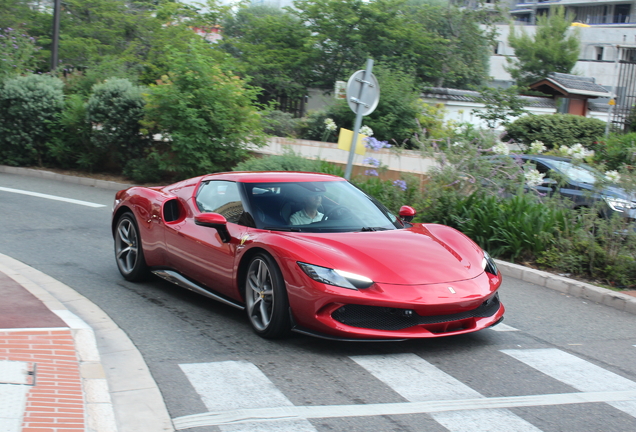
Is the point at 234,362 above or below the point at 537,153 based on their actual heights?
below

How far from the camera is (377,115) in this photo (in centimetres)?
2256

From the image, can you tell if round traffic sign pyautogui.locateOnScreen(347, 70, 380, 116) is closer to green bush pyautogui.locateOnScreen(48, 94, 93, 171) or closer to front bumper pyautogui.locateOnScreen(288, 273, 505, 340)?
front bumper pyautogui.locateOnScreen(288, 273, 505, 340)

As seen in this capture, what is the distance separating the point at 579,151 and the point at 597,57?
6275 cm

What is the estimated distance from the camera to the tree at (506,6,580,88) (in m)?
55.8

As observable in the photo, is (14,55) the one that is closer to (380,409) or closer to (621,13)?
(380,409)

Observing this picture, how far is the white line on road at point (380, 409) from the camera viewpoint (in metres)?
3.87

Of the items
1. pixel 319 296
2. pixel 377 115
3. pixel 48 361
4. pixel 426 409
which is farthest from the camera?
pixel 377 115

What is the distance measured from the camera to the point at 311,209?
5.96 meters

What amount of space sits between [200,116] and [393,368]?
1241 centimetres

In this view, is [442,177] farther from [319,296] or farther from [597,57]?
[597,57]

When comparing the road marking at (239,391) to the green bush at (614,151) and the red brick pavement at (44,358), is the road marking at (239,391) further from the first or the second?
the green bush at (614,151)

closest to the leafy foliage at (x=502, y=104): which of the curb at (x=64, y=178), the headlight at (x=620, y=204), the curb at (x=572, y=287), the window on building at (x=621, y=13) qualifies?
the curb at (x=64, y=178)

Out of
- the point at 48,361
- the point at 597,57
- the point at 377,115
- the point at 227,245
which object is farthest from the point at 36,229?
the point at 597,57

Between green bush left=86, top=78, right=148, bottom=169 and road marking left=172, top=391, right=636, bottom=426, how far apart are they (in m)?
15.0
